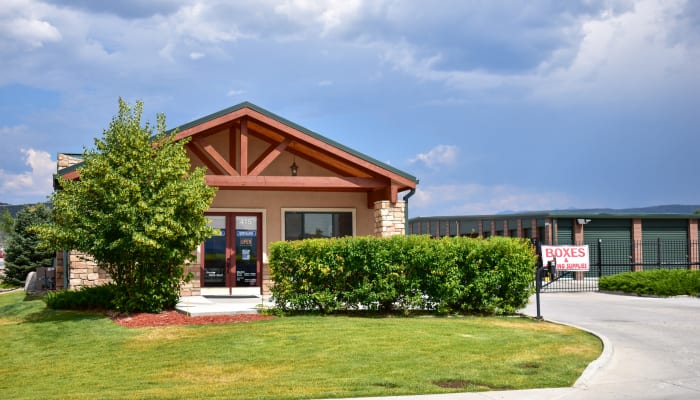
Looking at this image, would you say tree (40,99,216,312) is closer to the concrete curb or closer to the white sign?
the concrete curb

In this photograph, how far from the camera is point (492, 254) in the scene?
16219 mm

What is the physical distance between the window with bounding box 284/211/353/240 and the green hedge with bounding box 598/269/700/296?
1042 centimetres

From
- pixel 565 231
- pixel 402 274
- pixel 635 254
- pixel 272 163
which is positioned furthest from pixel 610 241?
pixel 402 274

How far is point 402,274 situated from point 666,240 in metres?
28.7

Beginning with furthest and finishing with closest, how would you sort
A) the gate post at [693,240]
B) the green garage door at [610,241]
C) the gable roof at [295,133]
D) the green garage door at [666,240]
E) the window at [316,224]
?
the gate post at [693,240] → the green garage door at [666,240] → the green garage door at [610,241] → the window at [316,224] → the gable roof at [295,133]

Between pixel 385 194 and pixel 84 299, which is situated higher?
pixel 385 194

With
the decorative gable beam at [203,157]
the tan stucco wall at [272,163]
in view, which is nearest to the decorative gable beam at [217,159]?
the decorative gable beam at [203,157]

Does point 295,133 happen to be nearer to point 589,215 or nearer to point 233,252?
point 233,252

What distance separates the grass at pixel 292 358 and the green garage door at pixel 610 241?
942 inches

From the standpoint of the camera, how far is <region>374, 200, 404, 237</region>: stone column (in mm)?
20672

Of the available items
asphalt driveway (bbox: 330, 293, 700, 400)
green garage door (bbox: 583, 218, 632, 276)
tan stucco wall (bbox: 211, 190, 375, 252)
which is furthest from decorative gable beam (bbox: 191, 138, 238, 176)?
green garage door (bbox: 583, 218, 632, 276)

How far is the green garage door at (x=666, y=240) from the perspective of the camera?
128 feet

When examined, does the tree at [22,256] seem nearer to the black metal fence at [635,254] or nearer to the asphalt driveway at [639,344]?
the asphalt driveway at [639,344]

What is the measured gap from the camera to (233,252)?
22.0 m
